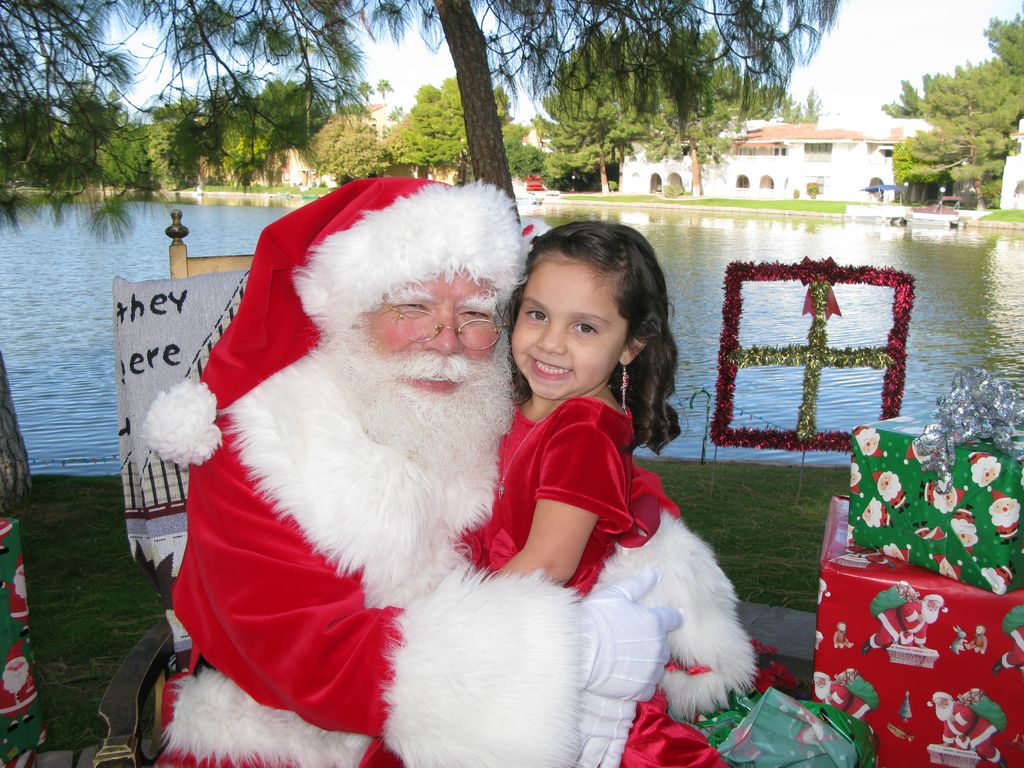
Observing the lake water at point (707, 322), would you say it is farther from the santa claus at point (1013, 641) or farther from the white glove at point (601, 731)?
the white glove at point (601, 731)

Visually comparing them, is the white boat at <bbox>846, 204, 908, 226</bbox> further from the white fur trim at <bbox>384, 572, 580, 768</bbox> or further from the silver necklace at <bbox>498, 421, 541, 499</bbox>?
the white fur trim at <bbox>384, 572, 580, 768</bbox>

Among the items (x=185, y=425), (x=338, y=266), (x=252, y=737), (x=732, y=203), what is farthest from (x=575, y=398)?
(x=732, y=203)

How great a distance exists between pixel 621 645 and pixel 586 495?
296 mm

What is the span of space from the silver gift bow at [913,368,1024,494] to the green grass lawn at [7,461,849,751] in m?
1.93

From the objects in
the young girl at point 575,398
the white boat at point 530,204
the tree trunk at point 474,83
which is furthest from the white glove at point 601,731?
the white boat at point 530,204

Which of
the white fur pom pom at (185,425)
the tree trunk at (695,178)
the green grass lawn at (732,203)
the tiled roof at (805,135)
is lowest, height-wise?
the white fur pom pom at (185,425)

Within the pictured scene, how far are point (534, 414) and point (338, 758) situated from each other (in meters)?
0.83

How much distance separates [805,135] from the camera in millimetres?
49656

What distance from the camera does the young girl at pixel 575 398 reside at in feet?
5.54

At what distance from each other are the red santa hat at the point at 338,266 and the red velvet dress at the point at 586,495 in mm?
339

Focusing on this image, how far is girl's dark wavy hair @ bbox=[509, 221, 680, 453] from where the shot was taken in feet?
6.08

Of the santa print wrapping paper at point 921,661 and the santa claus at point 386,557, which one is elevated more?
the santa claus at point 386,557

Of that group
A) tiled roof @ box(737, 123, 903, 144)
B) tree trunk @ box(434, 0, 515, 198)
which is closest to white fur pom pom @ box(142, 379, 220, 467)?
tree trunk @ box(434, 0, 515, 198)

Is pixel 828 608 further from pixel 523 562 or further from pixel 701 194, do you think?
pixel 701 194
